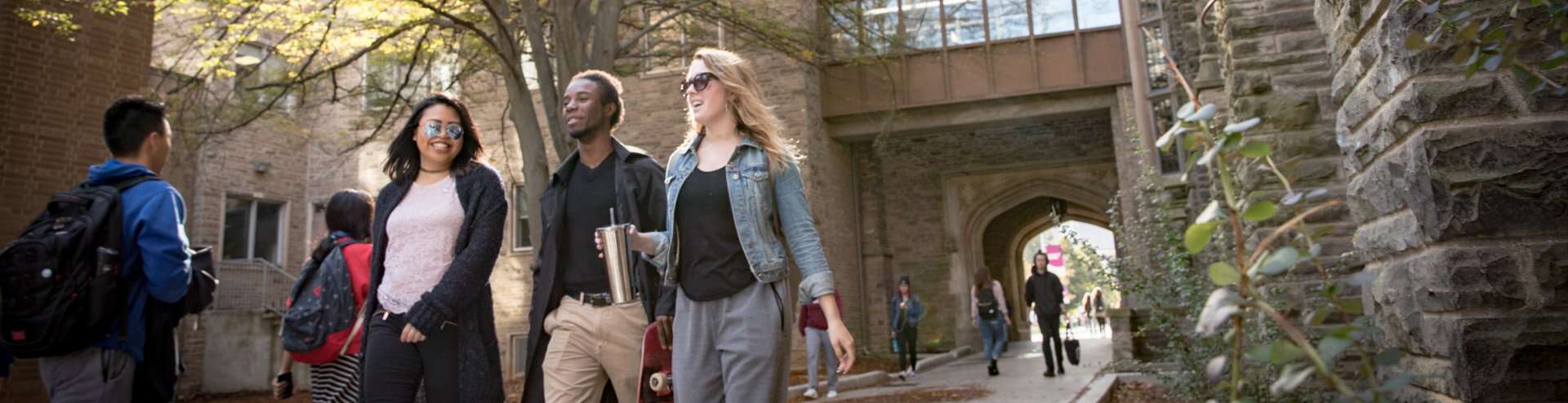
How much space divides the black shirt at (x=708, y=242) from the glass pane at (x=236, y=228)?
18.1 m

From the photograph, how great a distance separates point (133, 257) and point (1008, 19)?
15.1 meters

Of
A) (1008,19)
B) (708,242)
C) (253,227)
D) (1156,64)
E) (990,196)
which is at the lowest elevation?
(708,242)

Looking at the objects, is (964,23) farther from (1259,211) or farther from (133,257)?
(1259,211)

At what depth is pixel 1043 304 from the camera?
12.2 m

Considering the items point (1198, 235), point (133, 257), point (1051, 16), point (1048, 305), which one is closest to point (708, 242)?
point (1198, 235)

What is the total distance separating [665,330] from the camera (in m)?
3.04

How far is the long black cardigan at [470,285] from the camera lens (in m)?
3.29

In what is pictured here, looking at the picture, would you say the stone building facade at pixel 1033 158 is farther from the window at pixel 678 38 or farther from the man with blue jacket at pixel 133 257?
the man with blue jacket at pixel 133 257

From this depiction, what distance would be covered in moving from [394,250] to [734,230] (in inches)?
54.3

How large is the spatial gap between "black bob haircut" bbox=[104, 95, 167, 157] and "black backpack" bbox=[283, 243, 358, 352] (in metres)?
0.89

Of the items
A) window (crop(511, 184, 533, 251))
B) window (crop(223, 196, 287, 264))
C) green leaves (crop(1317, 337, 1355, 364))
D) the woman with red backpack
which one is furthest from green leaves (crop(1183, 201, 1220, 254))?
window (crop(223, 196, 287, 264))

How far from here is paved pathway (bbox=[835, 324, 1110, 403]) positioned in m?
9.92

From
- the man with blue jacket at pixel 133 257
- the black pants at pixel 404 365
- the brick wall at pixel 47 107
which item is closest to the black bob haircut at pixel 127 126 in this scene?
the man with blue jacket at pixel 133 257

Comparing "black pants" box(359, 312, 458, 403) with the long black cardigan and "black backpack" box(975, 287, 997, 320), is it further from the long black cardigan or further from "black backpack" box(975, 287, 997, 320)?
"black backpack" box(975, 287, 997, 320)
